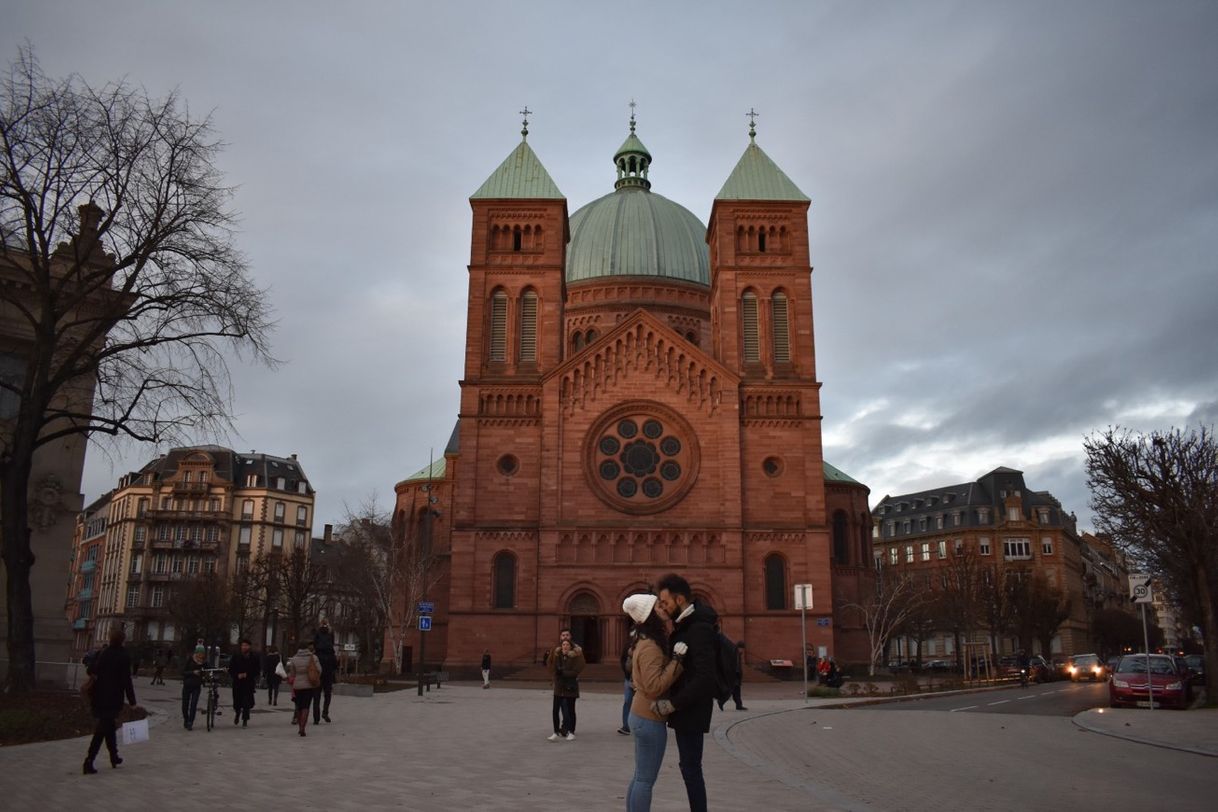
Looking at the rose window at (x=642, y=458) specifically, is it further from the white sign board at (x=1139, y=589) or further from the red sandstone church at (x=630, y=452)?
the white sign board at (x=1139, y=589)

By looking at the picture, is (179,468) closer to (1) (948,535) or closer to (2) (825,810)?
(1) (948,535)

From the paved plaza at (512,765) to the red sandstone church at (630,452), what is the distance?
84.5 feet

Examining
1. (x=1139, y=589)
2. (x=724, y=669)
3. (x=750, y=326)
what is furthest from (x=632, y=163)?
(x=724, y=669)

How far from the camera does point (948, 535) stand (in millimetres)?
102688

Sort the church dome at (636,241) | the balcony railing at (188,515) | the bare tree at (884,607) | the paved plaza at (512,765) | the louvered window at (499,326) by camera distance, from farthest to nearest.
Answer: the balcony railing at (188,515)
the church dome at (636,241)
the bare tree at (884,607)
the louvered window at (499,326)
the paved plaza at (512,765)

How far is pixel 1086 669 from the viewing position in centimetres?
5175

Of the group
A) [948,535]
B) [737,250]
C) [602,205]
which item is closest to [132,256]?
[737,250]

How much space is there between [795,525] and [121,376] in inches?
1378

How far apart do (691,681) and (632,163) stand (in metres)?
74.2

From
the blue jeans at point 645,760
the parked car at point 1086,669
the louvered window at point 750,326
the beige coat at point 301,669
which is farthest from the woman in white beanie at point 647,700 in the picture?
the parked car at point 1086,669

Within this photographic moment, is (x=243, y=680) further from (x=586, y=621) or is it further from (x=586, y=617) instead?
(x=586, y=621)

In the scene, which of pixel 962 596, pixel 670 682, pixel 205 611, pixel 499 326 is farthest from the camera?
pixel 962 596

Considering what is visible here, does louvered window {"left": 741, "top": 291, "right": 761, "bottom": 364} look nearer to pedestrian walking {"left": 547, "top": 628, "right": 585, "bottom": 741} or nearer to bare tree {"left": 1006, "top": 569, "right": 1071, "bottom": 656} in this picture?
bare tree {"left": 1006, "top": 569, "right": 1071, "bottom": 656}

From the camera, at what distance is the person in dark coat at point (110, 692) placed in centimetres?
1315
